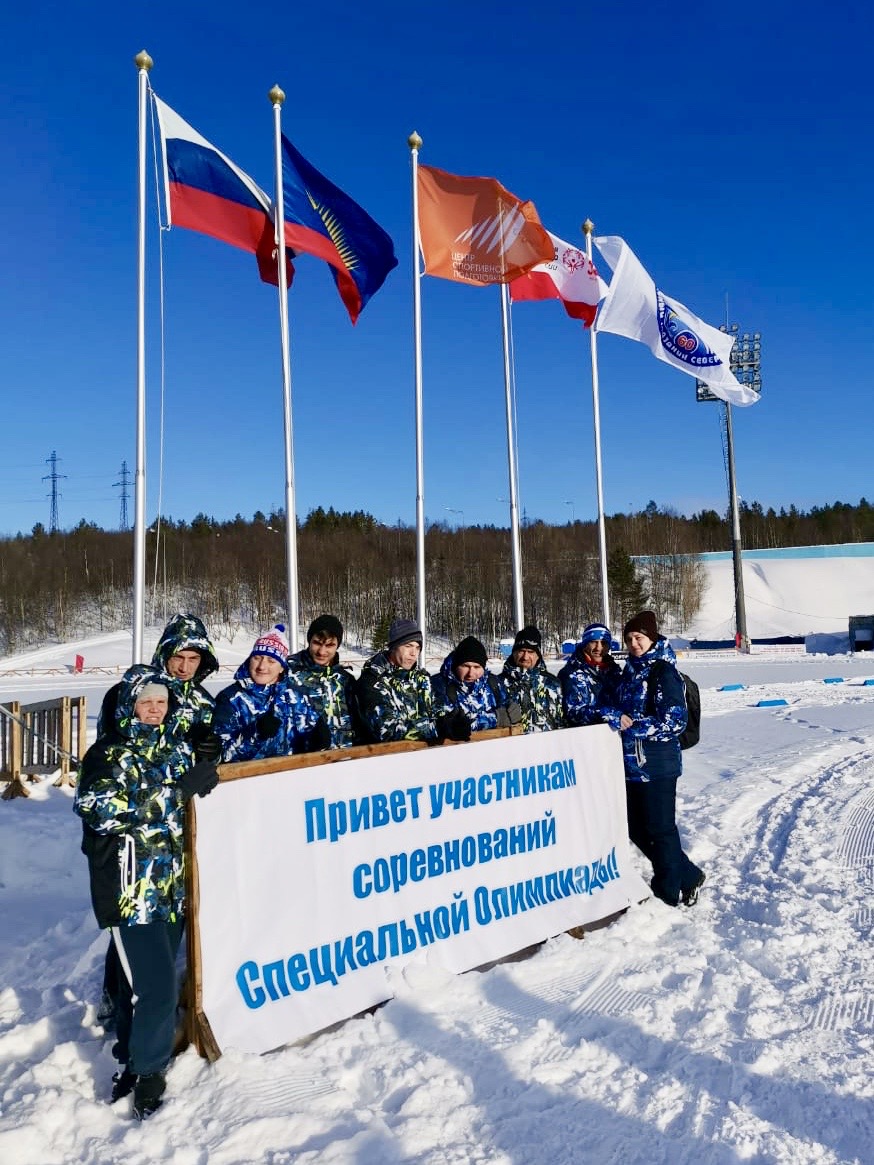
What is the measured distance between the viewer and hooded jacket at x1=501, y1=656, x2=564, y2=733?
573cm

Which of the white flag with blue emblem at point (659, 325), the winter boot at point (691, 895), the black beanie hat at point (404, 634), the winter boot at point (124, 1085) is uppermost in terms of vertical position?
the white flag with blue emblem at point (659, 325)

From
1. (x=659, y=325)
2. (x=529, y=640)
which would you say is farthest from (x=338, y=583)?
(x=529, y=640)

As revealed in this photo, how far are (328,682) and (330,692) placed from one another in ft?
0.19

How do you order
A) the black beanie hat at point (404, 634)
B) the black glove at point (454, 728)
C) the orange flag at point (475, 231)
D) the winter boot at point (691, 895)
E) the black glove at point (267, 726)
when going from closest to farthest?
1. the black glove at point (267, 726)
2. the black glove at point (454, 728)
3. the black beanie hat at point (404, 634)
4. the winter boot at point (691, 895)
5. the orange flag at point (475, 231)

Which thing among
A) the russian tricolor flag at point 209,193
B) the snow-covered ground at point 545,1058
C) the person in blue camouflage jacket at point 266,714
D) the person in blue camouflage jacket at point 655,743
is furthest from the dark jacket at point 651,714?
the russian tricolor flag at point 209,193

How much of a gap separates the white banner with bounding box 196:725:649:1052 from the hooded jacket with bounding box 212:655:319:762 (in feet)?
2.41

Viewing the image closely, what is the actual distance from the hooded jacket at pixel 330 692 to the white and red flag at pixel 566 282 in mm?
9601

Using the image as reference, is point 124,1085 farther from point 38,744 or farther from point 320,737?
point 38,744

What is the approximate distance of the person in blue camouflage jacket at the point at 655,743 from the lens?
5406 millimetres

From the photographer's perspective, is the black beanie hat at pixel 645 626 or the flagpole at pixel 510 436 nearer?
the black beanie hat at pixel 645 626

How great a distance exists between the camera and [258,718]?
4543mm

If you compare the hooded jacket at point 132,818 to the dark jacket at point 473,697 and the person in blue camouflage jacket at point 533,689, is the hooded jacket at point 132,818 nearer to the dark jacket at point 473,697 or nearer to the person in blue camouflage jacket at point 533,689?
the dark jacket at point 473,697

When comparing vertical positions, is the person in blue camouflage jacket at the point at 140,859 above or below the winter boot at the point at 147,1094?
above

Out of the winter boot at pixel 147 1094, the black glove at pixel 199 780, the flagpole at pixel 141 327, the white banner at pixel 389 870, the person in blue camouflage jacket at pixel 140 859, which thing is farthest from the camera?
the flagpole at pixel 141 327
